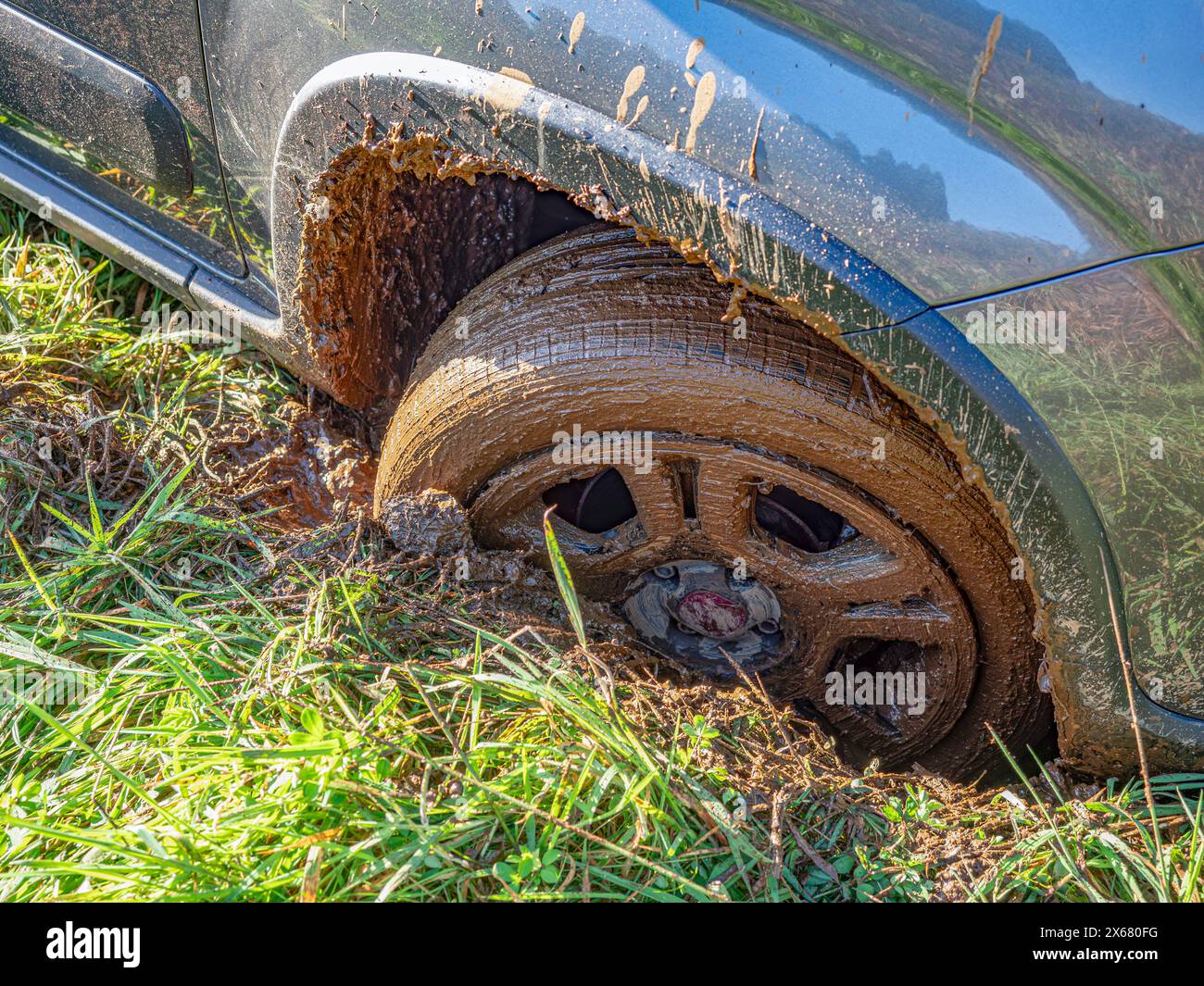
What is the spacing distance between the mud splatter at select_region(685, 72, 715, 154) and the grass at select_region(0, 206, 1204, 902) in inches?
34.0

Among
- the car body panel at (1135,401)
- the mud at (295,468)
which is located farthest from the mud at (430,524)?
the car body panel at (1135,401)

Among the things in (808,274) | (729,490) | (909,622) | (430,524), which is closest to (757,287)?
(808,274)

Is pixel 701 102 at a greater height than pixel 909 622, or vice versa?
pixel 701 102

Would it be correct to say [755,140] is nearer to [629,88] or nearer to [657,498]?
[629,88]

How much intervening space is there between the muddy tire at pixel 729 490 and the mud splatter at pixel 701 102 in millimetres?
323

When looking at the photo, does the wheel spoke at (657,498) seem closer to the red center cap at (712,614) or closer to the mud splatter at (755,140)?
the red center cap at (712,614)

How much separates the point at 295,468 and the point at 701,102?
5.20 ft

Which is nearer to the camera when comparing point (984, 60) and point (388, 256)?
point (984, 60)

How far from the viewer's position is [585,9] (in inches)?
53.3

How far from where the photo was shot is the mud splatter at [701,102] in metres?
1.30

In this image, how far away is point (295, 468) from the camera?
243 centimetres
